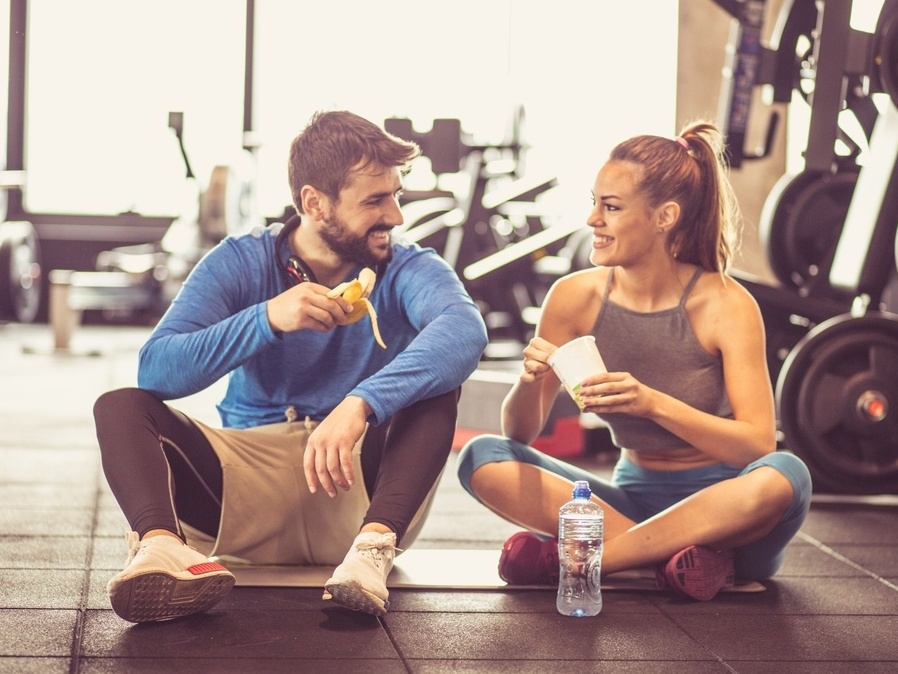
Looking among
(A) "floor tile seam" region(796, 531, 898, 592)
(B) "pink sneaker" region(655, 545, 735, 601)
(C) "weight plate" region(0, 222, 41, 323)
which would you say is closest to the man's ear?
(B) "pink sneaker" region(655, 545, 735, 601)

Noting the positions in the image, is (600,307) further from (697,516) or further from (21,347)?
(21,347)

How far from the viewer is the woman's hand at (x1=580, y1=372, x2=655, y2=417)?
2.00 metres

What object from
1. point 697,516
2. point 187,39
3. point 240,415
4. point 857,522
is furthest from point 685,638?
point 187,39

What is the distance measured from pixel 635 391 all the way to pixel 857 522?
57.1 inches

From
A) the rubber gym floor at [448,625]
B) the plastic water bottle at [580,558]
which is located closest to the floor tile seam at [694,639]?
the rubber gym floor at [448,625]

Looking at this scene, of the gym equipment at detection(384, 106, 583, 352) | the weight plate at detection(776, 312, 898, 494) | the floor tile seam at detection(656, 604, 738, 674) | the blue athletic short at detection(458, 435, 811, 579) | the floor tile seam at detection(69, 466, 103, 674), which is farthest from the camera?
the gym equipment at detection(384, 106, 583, 352)

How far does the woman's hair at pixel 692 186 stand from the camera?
2248 mm

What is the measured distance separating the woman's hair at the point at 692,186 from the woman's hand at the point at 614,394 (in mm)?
377

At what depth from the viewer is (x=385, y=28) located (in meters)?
9.53

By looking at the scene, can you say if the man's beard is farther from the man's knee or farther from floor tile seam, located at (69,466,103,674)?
floor tile seam, located at (69,466,103,674)

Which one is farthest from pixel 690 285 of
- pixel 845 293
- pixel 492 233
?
pixel 492 233

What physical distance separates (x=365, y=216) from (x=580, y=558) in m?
0.74

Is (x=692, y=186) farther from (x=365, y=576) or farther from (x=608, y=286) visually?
(x=365, y=576)

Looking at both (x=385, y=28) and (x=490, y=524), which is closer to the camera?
(x=490, y=524)
